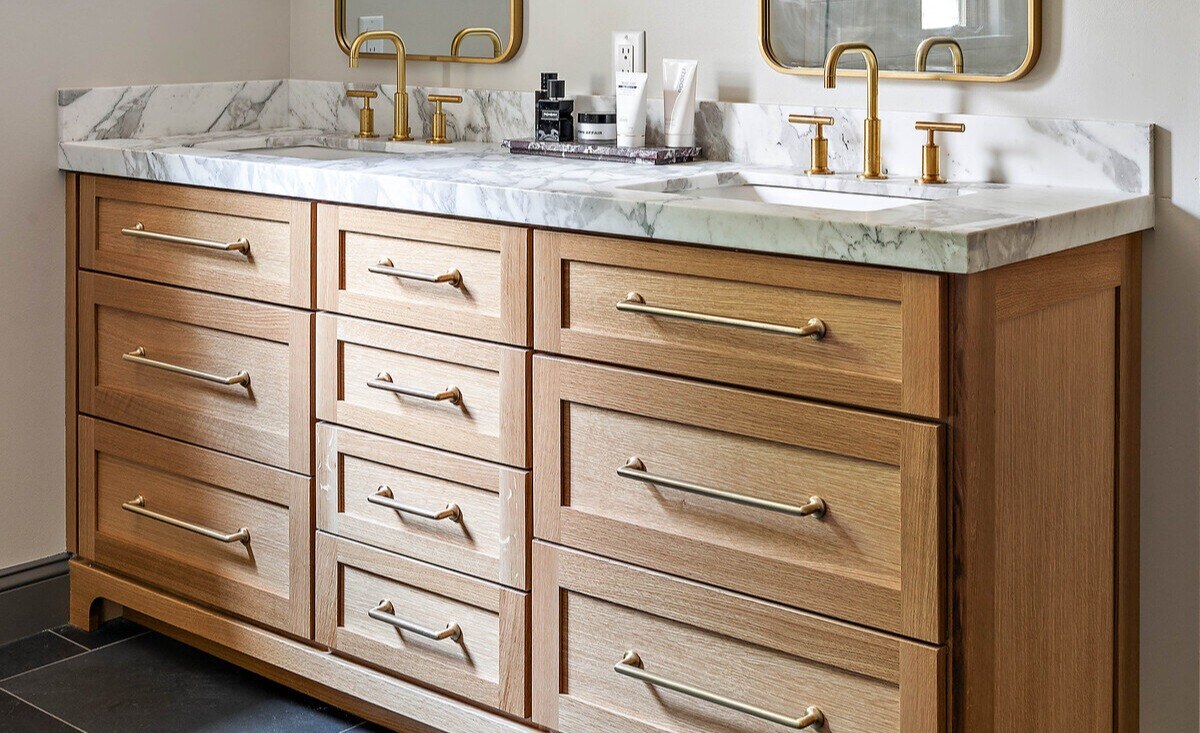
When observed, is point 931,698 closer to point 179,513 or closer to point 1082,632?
point 1082,632

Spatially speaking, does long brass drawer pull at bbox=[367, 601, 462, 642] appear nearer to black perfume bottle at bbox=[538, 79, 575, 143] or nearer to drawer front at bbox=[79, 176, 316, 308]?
drawer front at bbox=[79, 176, 316, 308]

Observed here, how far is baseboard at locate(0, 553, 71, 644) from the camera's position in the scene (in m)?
2.37

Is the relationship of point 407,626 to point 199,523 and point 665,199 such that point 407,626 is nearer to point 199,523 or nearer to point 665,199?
point 199,523

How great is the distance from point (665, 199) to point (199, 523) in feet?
3.49

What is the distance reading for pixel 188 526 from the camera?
220cm

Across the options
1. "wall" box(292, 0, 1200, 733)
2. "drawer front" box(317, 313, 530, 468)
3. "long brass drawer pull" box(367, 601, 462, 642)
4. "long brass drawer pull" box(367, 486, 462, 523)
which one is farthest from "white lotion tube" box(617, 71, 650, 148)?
"long brass drawer pull" box(367, 601, 462, 642)

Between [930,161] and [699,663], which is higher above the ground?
[930,161]

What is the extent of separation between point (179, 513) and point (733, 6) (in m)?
1.22

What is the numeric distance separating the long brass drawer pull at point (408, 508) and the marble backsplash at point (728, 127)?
2.38 ft

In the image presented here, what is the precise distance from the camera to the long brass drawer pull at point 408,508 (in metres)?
1.86

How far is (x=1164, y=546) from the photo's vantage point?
175 centimetres

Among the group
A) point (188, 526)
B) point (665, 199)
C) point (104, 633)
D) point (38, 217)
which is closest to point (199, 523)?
point (188, 526)

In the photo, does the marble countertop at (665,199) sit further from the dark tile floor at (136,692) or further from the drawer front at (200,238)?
the dark tile floor at (136,692)

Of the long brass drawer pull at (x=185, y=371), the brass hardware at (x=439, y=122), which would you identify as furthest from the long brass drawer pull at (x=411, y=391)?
the brass hardware at (x=439, y=122)
